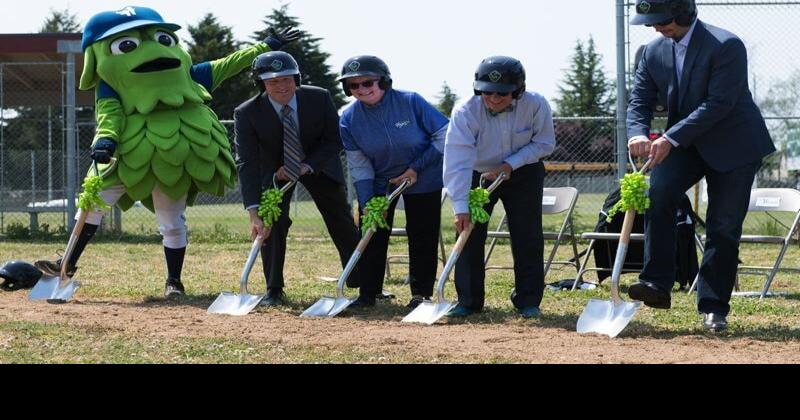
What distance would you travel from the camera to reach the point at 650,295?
246 inches

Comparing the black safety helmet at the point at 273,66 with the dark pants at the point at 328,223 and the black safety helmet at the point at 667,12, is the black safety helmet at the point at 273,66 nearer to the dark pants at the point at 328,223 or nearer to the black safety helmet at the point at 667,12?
the dark pants at the point at 328,223

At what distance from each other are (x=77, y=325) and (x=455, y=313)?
2392 millimetres

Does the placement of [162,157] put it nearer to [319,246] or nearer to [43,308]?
[43,308]

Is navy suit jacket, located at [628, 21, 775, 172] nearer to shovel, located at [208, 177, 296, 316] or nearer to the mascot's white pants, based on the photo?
shovel, located at [208, 177, 296, 316]

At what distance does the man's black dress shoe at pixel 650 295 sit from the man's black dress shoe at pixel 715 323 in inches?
10.2

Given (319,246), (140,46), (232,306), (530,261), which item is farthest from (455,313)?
(319,246)

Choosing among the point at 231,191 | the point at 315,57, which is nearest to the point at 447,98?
the point at 315,57

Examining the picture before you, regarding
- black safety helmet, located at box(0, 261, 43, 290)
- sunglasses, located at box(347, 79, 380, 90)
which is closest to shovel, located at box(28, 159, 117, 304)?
black safety helmet, located at box(0, 261, 43, 290)

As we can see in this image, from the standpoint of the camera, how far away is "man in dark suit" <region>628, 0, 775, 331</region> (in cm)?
608

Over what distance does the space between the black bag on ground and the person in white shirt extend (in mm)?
1915

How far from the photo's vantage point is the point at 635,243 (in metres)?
9.64

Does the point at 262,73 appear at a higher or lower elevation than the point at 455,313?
higher

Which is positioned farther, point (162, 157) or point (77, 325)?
point (162, 157)

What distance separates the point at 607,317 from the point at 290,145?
106 inches
